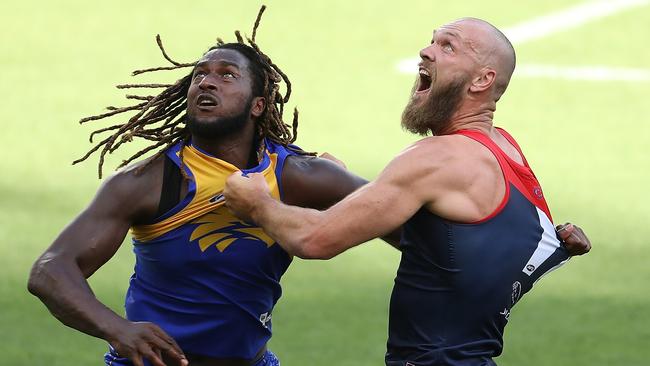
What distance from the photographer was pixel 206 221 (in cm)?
679

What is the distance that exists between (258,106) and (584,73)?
12435 mm

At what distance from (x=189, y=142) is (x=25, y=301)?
168 inches

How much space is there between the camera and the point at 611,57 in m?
19.7

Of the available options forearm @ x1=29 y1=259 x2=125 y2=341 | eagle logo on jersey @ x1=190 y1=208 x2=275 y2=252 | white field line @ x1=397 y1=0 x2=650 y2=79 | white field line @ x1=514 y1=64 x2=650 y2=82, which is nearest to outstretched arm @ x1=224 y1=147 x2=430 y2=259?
eagle logo on jersey @ x1=190 y1=208 x2=275 y2=252

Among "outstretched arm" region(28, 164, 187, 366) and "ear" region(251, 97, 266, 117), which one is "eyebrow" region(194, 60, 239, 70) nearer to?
"ear" region(251, 97, 266, 117)

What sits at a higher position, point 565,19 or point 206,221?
point 206,221

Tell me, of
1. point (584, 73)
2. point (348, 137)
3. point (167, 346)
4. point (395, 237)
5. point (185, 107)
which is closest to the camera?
point (167, 346)

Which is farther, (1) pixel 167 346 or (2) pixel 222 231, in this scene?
(2) pixel 222 231

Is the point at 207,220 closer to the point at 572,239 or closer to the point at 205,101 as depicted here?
the point at 205,101

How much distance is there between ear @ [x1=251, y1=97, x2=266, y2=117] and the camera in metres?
7.03

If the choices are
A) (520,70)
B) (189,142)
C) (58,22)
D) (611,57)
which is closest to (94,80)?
(58,22)

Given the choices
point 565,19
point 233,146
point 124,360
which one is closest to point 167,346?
point 124,360

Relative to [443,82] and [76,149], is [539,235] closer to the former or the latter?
[443,82]

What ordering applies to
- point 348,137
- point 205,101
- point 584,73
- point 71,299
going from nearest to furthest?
point 71,299 < point 205,101 < point 348,137 < point 584,73
